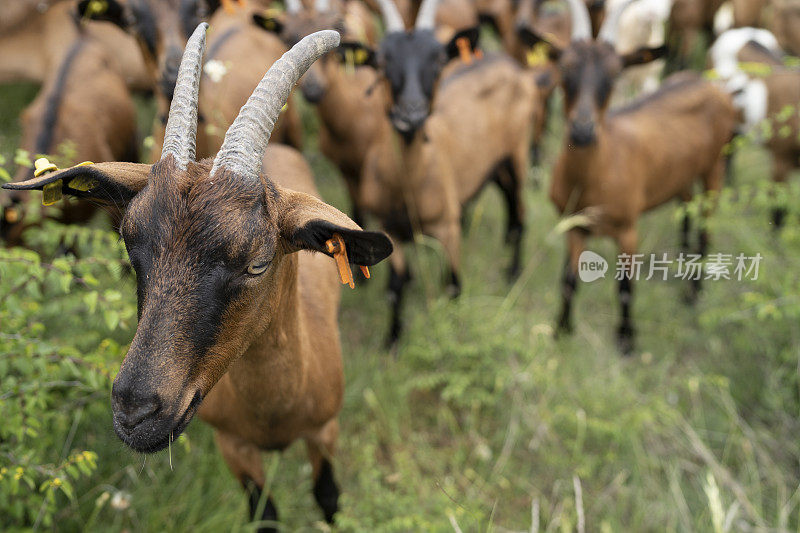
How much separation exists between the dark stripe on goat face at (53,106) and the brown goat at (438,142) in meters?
2.26

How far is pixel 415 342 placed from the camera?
4.52 metres

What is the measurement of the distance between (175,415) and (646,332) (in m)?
4.47

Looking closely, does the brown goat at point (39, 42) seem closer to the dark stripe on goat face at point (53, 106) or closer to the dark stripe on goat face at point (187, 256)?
the dark stripe on goat face at point (53, 106)

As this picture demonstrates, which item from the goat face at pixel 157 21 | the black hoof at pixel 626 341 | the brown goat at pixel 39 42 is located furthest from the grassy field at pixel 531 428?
the brown goat at pixel 39 42

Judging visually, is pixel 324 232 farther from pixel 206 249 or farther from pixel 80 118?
pixel 80 118

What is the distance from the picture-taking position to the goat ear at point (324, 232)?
1785 millimetres

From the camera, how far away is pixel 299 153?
4.68 m

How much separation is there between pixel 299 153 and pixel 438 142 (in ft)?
3.51

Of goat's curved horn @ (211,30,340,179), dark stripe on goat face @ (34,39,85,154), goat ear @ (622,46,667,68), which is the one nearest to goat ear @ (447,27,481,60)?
goat ear @ (622,46,667,68)

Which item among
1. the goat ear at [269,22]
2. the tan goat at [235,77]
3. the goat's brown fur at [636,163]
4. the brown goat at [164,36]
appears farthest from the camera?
the goat ear at [269,22]

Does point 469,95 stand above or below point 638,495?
above

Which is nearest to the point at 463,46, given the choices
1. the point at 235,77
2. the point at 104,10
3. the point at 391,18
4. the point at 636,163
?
the point at 391,18

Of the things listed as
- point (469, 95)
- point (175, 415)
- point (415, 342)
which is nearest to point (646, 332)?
point (415, 342)

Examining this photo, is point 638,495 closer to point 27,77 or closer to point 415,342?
point 415,342
